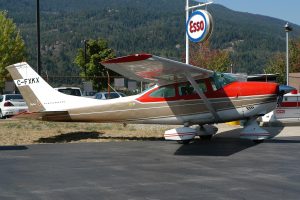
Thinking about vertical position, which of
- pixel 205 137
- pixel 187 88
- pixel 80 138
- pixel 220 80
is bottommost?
pixel 80 138

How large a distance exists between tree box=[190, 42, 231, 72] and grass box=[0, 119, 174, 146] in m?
40.0

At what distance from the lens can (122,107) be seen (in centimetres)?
1569

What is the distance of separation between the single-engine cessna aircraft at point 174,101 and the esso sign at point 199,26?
4470 millimetres

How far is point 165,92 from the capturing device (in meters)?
15.4

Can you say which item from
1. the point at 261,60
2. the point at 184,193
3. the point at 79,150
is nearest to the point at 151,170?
the point at 184,193

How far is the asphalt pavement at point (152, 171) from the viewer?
7746mm

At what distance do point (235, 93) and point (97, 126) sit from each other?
7320 millimetres

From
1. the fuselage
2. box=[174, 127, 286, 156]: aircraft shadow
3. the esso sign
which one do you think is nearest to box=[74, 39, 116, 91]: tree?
the esso sign

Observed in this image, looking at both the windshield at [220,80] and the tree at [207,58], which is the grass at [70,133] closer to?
the windshield at [220,80]

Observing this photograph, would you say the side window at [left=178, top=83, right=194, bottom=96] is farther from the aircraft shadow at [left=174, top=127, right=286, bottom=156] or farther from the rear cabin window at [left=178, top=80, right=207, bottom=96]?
the aircraft shadow at [left=174, top=127, right=286, bottom=156]

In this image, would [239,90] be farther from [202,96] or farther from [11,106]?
[11,106]

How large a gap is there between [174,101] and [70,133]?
4.56 m

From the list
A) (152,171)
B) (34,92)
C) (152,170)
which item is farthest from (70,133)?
(152,171)

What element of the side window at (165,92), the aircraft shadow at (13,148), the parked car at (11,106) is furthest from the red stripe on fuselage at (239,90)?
the parked car at (11,106)
